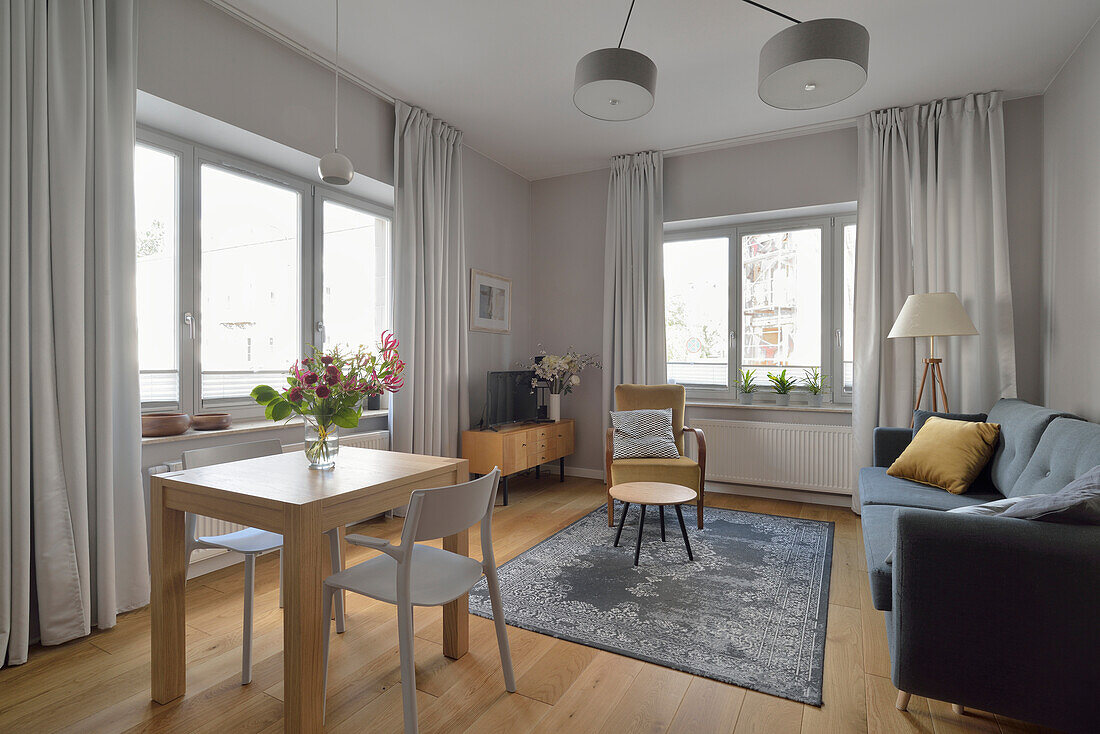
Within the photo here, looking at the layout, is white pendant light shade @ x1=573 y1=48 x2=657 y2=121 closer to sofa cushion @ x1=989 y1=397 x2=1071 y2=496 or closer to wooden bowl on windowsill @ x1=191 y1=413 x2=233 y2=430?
sofa cushion @ x1=989 y1=397 x2=1071 y2=496

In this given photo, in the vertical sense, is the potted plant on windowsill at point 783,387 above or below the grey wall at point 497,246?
below

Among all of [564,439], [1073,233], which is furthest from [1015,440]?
[564,439]

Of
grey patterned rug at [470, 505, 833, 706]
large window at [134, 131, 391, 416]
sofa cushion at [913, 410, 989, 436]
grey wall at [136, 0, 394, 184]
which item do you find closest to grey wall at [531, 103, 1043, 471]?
sofa cushion at [913, 410, 989, 436]

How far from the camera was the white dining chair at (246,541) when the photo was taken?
193cm

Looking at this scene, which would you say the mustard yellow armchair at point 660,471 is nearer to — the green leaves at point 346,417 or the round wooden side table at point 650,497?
the round wooden side table at point 650,497

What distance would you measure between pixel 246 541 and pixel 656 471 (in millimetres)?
2350

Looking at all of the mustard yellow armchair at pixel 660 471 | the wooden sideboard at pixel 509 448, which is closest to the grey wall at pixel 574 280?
the wooden sideboard at pixel 509 448

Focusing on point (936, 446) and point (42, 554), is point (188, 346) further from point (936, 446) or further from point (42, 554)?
point (936, 446)

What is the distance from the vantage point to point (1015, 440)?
263 centimetres

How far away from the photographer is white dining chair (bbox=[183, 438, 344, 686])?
193cm

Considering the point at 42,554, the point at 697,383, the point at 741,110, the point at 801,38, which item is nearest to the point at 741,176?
the point at 741,110

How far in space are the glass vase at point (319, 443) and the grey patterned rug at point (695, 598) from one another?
3.34ft

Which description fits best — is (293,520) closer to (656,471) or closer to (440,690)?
(440,690)

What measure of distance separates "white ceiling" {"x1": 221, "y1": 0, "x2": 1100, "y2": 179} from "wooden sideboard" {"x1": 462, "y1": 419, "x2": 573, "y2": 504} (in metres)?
2.29
